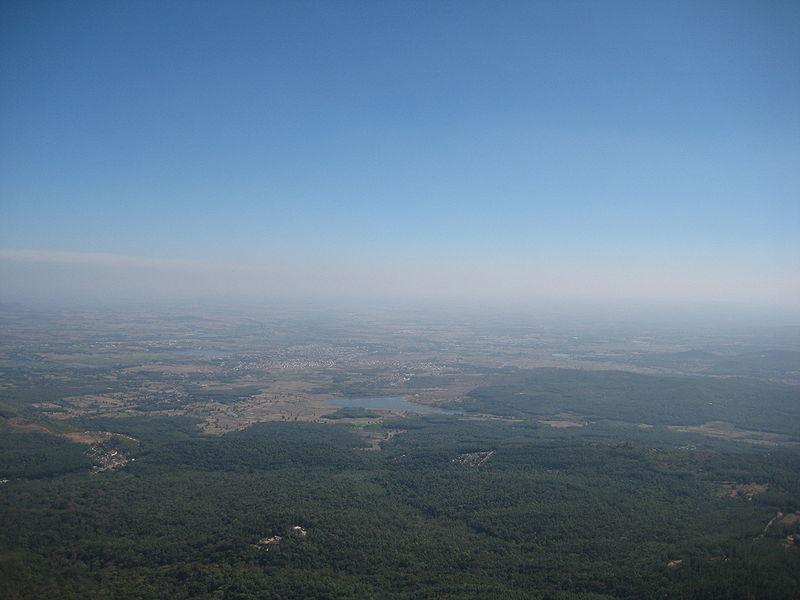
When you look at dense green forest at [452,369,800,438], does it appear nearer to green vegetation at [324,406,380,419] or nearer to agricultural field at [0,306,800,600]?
agricultural field at [0,306,800,600]

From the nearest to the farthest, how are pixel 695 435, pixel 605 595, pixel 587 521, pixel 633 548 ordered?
pixel 605 595 → pixel 633 548 → pixel 587 521 → pixel 695 435

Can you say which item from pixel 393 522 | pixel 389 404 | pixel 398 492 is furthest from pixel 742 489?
pixel 389 404

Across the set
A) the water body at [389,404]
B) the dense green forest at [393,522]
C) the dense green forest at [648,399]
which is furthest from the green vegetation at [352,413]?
the dense green forest at [393,522]

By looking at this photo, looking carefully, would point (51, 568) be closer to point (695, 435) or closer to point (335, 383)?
point (695, 435)

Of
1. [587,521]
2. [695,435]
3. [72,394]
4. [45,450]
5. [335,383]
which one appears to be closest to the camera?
[587,521]

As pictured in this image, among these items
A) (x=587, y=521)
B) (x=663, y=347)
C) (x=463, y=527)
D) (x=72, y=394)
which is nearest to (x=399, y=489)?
(x=463, y=527)

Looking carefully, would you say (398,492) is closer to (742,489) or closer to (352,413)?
(742,489)
